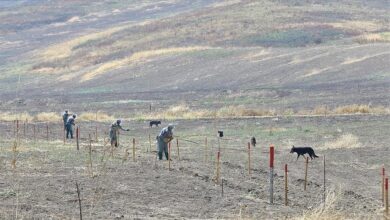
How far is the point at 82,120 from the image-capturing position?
52375 mm

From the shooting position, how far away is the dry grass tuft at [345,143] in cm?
3503

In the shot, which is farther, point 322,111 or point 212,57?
point 212,57

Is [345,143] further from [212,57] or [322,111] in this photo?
[212,57]

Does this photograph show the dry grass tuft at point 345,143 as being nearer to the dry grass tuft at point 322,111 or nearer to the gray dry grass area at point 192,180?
the gray dry grass area at point 192,180

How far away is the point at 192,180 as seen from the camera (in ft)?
70.1

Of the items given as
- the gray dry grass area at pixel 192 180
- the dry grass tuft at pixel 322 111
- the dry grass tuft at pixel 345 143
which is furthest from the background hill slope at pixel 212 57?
the gray dry grass area at pixel 192 180

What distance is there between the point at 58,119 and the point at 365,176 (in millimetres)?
30650

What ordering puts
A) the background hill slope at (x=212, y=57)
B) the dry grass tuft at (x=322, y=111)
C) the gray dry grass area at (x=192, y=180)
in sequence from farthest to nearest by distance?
1. the background hill slope at (x=212, y=57)
2. the dry grass tuft at (x=322, y=111)
3. the gray dry grass area at (x=192, y=180)

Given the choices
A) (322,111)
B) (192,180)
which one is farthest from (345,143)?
(322,111)

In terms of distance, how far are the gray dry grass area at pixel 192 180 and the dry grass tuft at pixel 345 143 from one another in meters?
0.15

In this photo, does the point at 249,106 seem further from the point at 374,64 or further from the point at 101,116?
the point at 374,64

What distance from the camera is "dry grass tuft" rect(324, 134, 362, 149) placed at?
35031 millimetres

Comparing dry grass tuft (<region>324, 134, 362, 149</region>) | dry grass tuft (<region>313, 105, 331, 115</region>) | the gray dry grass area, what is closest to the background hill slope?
dry grass tuft (<region>313, 105, 331, 115</region>)

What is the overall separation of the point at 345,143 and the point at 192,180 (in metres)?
15.1
